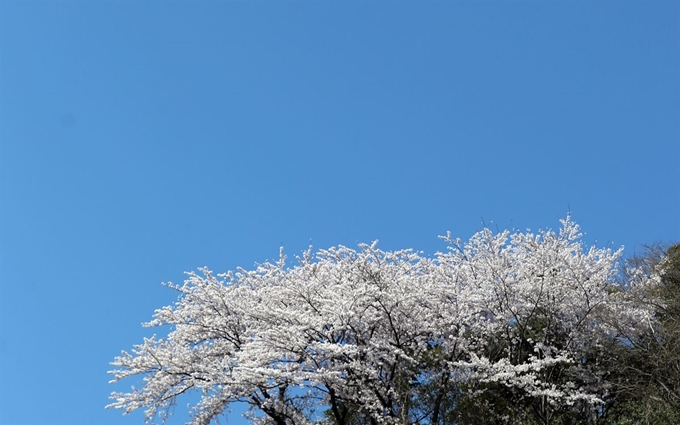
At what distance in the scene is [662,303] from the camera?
16.8 metres

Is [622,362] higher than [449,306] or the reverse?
the reverse

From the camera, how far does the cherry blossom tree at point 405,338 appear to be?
15211 millimetres

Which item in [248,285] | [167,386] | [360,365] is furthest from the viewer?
[248,285]

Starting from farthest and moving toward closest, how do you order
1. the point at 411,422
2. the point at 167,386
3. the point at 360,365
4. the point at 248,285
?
the point at 248,285, the point at 167,386, the point at 411,422, the point at 360,365

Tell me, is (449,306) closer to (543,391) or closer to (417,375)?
(417,375)

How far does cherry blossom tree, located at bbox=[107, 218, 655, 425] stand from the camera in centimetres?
1521

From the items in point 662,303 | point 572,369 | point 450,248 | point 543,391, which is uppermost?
point 450,248

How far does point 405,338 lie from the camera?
53.1 ft

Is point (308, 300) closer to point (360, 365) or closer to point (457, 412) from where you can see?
point (360, 365)

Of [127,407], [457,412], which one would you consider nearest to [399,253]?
[457,412]

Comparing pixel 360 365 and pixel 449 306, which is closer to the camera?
pixel 360 365

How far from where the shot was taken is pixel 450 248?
17.7 meters

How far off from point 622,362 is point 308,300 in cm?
709

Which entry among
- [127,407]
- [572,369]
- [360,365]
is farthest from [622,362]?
[127,407]
